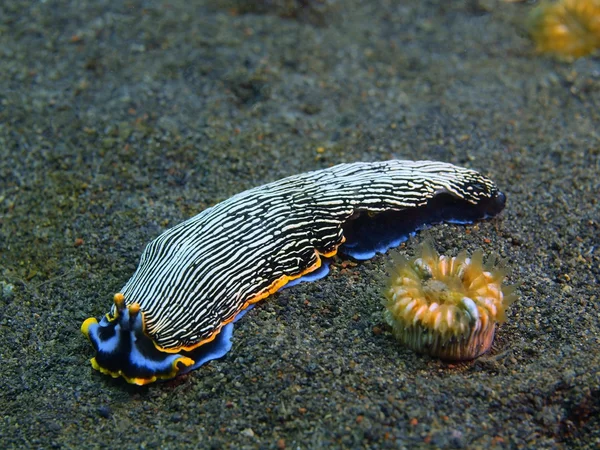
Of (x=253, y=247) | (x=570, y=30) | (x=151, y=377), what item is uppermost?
(x=570, y=30)

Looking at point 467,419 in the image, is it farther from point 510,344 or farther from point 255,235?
point 255,235

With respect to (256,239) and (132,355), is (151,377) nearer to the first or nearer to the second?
(132,355)

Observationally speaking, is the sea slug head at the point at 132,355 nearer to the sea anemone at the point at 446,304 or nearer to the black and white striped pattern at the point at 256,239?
the black and white striped pattern at the point at 256,239


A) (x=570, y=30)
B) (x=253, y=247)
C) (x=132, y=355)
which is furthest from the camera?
(x=570, y=30)

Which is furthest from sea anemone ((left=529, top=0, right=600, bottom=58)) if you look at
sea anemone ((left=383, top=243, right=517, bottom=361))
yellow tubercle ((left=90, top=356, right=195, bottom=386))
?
yellow tubercle ((left=90, top=356, right=195, bottom=386))

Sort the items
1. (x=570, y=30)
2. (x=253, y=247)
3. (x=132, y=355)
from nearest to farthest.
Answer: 1. (x=132, y=355)
2. (x=253, y=247)
3. (x=570, y=30)

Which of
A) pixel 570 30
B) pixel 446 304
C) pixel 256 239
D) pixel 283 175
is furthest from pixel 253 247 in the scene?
pixel 570 30
